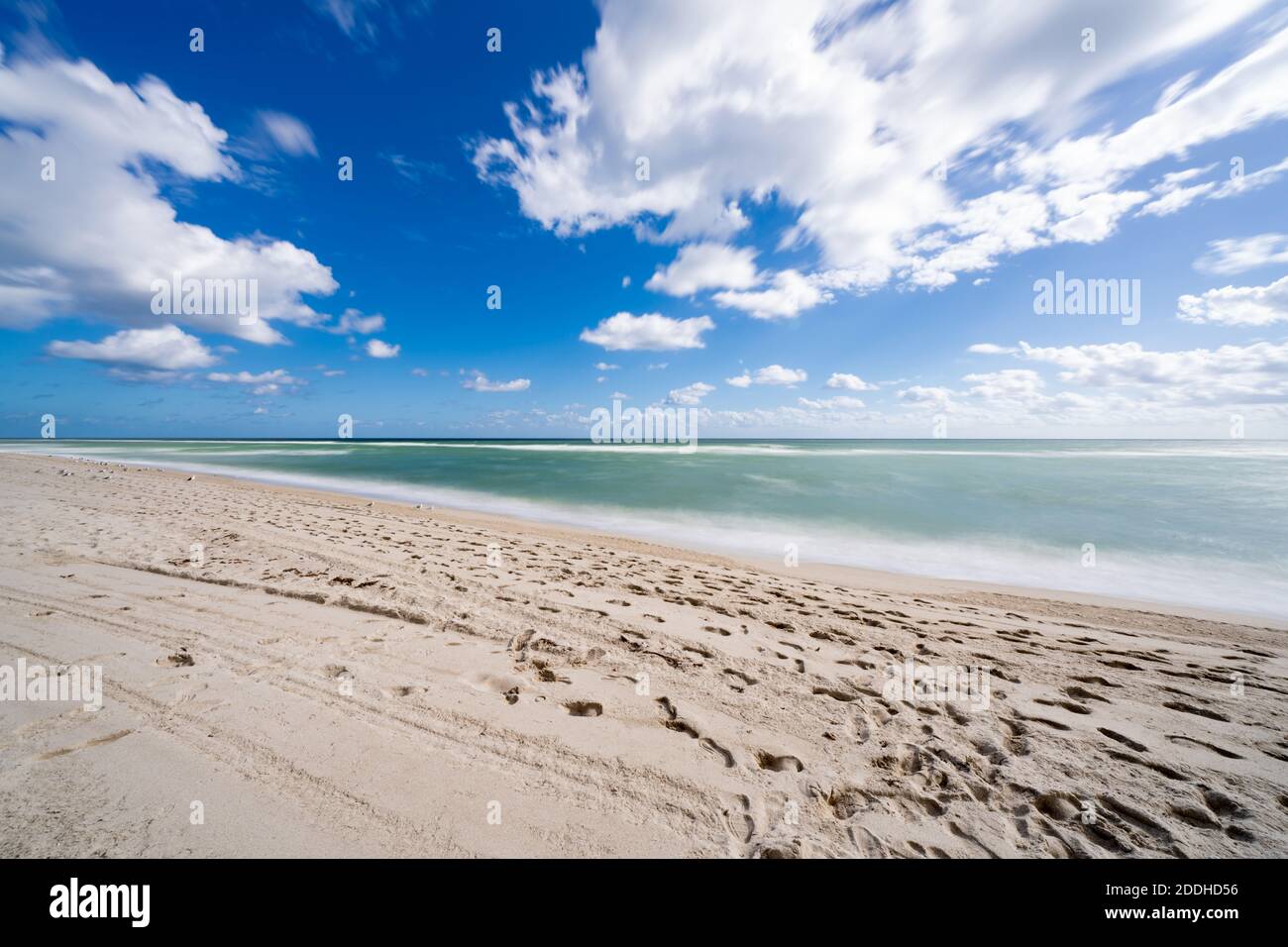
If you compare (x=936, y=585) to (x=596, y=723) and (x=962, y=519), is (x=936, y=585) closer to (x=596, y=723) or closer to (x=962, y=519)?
(x=596, y=723)

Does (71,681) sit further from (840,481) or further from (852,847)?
(840,481)

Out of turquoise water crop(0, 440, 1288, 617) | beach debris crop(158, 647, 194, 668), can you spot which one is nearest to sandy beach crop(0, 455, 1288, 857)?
beach debris crop(158, 647, 194, 668)

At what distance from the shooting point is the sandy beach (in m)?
2.64

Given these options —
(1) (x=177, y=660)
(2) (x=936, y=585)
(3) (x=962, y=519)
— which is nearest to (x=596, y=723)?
(1) (x=177, y=660)

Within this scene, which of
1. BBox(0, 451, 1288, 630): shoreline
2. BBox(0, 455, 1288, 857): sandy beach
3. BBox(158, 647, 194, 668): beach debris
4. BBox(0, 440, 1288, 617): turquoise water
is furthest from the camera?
BBox(0, 440, 1288, 617): turquoise water

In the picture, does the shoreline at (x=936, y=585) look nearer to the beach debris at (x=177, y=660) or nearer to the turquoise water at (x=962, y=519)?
the turquoise water at (x=962, y=519)

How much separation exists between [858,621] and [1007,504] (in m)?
17.8

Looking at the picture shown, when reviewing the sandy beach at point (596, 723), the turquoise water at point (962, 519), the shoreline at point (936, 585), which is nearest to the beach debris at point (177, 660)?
the sandy beach at point (596, 723)

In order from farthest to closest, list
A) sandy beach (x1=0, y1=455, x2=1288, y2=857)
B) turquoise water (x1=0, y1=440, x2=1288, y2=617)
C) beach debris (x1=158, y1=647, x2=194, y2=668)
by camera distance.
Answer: turquoise water (x1=0, y1=440, x2=1288, y2=617) < beach debris (x1=158, y1=647, x2=194, y2=668) < sandy beach (x1=0, y1=455, x2=1288, y2=857)

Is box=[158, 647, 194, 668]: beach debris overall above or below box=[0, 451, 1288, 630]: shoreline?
above

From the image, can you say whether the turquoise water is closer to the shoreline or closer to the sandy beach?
the shoreline

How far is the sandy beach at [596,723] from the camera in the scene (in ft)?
8.68
